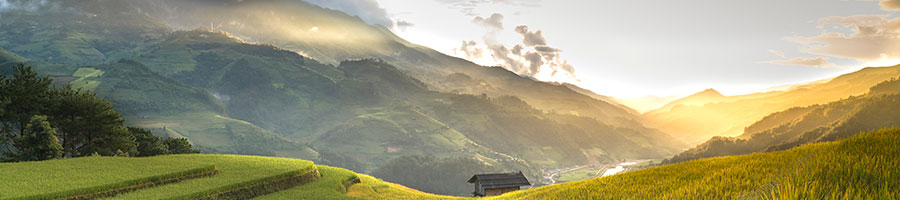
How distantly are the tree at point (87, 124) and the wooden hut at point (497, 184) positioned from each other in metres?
41.2

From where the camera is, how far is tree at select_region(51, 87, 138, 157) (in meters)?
40.8

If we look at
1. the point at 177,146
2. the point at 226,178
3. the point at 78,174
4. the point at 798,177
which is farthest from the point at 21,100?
the point at 798,177

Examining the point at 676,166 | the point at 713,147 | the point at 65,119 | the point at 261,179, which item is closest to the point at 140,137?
the point at 65,119

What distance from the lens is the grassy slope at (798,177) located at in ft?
22.6

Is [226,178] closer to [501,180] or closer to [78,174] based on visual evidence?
[78,174]

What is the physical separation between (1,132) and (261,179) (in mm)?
26905

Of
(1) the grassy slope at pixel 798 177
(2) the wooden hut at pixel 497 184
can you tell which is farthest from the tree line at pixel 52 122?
(1) the grassy slope at pixel 798 177

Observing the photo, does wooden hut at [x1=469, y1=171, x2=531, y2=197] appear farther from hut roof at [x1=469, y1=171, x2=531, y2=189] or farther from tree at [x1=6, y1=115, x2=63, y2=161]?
tree at [x1=6, y1=115, x2=63, y2=161]

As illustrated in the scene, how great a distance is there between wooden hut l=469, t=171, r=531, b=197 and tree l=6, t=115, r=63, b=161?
145 ft

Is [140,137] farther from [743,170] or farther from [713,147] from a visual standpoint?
[713,147]

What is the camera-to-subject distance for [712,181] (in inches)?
477

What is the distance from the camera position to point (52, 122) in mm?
39875

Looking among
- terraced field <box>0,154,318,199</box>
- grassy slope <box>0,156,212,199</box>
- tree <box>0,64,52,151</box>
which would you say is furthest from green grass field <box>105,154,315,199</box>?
tree <box>0,64,52,151</box>

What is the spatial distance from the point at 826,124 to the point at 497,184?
19657cm
